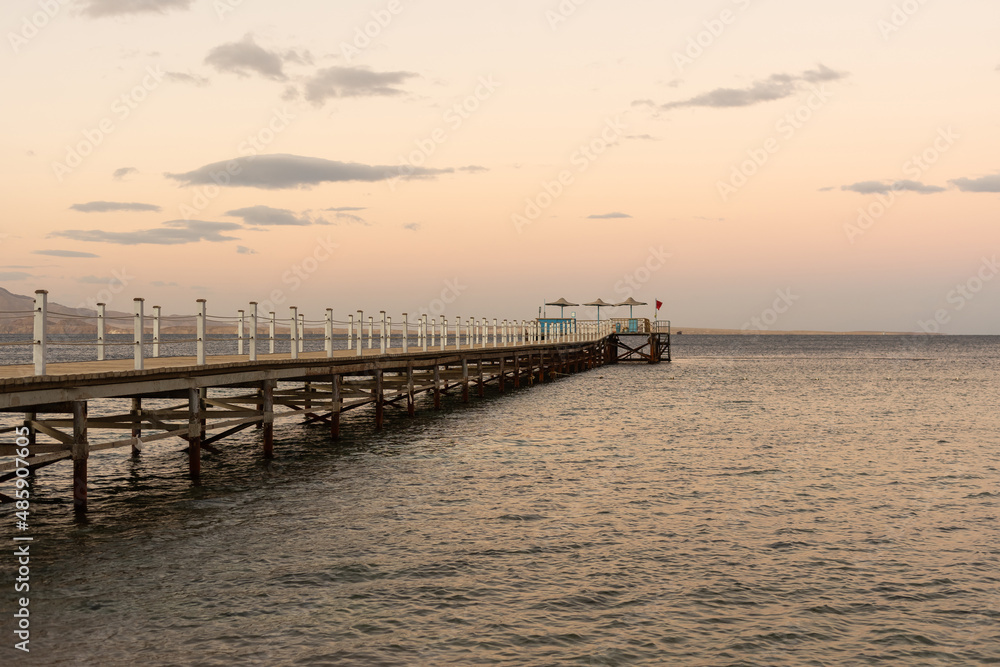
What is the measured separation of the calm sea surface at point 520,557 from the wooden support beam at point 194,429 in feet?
1.57

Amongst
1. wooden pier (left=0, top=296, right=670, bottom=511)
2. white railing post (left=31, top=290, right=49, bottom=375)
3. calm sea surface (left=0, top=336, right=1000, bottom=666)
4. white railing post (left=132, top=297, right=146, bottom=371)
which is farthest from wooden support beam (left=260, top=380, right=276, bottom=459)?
white railing post (left=31, top=290, right=49, bottom=375)

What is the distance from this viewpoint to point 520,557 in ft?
38.9

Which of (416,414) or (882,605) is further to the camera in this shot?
(416,414)

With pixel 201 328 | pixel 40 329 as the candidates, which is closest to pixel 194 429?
pixel 201 328

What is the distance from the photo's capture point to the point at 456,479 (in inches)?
711

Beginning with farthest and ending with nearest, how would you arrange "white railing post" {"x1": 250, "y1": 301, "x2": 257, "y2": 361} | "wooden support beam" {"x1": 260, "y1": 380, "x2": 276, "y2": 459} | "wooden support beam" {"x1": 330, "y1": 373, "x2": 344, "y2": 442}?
"wooden support beam" {"x1": 330, "y1": 373, "x2": 344, "y2": 442} → "wooden support beam" {"x1": 260, "y1": 380, "x2": 276, "y2": 459} → "white railing post" {"x1": 250, "y1": 301, "x2": 257, "y2": 361}

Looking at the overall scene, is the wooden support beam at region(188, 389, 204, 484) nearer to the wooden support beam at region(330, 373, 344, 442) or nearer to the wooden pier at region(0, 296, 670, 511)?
the wooden pier at region(0, 296, 670, 511)

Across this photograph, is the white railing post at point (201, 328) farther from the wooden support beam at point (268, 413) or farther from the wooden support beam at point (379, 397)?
the wooden support beam at point (379, 397)

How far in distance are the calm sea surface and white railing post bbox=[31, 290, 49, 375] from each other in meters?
2.73

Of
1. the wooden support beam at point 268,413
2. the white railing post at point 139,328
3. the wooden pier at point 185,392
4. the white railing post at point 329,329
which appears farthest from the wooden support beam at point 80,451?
the white railing post at point 329,329

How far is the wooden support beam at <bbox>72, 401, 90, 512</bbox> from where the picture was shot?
44.4ft

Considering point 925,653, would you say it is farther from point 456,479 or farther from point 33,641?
point 456,479

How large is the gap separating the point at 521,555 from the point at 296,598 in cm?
346

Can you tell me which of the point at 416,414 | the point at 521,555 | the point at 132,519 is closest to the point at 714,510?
the point at 521,555
